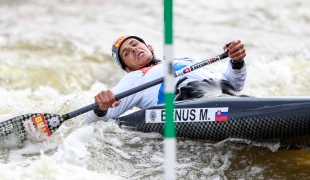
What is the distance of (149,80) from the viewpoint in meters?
5.48

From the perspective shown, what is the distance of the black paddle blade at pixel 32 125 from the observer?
5481mm

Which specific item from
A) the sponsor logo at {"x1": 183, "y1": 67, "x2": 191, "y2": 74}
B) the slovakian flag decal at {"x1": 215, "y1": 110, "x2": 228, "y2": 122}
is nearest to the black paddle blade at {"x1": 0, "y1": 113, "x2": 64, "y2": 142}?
the sponsor logo at {"x1": 183, "y1": 67, "x2": 191, "y2": 74}

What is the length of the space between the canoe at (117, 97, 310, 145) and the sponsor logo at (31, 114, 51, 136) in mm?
884

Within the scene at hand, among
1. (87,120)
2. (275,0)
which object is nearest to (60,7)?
(275,0)

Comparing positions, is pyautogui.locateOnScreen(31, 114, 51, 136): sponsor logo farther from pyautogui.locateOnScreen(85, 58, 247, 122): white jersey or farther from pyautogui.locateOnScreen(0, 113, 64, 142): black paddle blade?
pyautogui.locateOnScreen(85, 58, 247, 122): white jersey

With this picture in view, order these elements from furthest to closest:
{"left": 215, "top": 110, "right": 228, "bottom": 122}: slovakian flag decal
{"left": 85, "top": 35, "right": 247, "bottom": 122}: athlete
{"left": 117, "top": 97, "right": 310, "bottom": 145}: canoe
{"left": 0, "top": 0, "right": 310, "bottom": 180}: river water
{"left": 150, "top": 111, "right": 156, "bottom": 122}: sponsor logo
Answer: {"left": 85, "top": 35, "right": 247, "bottom": 122}: athlete, {"left": 150, "top": 111, "right": 156, "bottom": 122}: sponsor logo, {"left": 215, "top": 110, "right": 228, "bottom": 122}: slovakian flag decal, {"left": 0, "top": 0, "right": 310, "bottom": 180}: river water, {"left": 117, "top": 97, "right": 310, "bottom": 145}: canoe

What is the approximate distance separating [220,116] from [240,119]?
18cm

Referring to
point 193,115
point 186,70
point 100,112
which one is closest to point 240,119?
point 193,115

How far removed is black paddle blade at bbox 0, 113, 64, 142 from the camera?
216 inches

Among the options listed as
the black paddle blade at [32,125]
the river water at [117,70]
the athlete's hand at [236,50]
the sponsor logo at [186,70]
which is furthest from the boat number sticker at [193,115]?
the black paddle blade at [32,125]

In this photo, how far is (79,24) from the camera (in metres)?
12.1

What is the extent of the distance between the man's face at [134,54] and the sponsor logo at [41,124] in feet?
3.15

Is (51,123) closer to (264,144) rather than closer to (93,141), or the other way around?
(93,141)

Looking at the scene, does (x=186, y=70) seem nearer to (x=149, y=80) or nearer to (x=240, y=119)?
(x=149, y=80)
